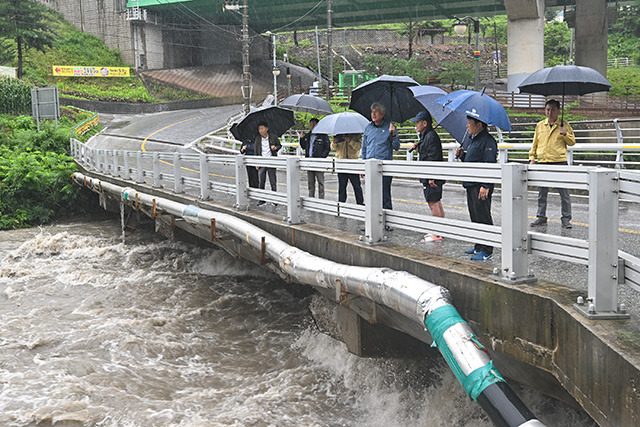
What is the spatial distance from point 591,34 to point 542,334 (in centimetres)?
4345

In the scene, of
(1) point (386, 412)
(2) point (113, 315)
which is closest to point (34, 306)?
(2) point (113, 315)

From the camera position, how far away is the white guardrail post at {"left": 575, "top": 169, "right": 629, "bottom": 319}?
386cm

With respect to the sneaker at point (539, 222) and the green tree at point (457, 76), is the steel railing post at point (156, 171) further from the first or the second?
the green tree at point (457, 76)

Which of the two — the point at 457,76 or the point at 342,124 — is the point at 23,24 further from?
the point at 342,124

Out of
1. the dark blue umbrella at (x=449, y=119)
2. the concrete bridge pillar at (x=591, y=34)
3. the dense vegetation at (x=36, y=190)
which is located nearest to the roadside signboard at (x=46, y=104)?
the dense vegetation at (x=36, y=190)

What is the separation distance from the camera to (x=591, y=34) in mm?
42000

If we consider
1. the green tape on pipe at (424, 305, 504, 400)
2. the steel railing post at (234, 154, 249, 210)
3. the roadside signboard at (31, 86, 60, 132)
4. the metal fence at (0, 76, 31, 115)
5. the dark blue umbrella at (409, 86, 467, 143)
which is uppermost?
the metal fence at (0, 76, 31, 115)

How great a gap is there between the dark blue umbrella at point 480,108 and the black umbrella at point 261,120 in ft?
18.2

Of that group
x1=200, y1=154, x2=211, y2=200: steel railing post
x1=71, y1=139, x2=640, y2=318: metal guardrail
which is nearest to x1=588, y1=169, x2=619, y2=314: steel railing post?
x1=71, y1=139, x2=640, y2=318: metal guardrail

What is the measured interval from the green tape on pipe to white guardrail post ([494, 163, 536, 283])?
0.52 m

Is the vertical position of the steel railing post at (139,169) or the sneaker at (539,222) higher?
the steel railing post at (139,169)

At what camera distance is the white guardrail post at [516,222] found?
461 cm

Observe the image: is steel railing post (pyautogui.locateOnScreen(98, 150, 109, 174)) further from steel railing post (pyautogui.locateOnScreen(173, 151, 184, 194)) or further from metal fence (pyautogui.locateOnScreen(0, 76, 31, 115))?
metal fence (pyautogui.locateOnScreen(0, 76, 31, 115))

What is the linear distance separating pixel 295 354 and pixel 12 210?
1452 cm
